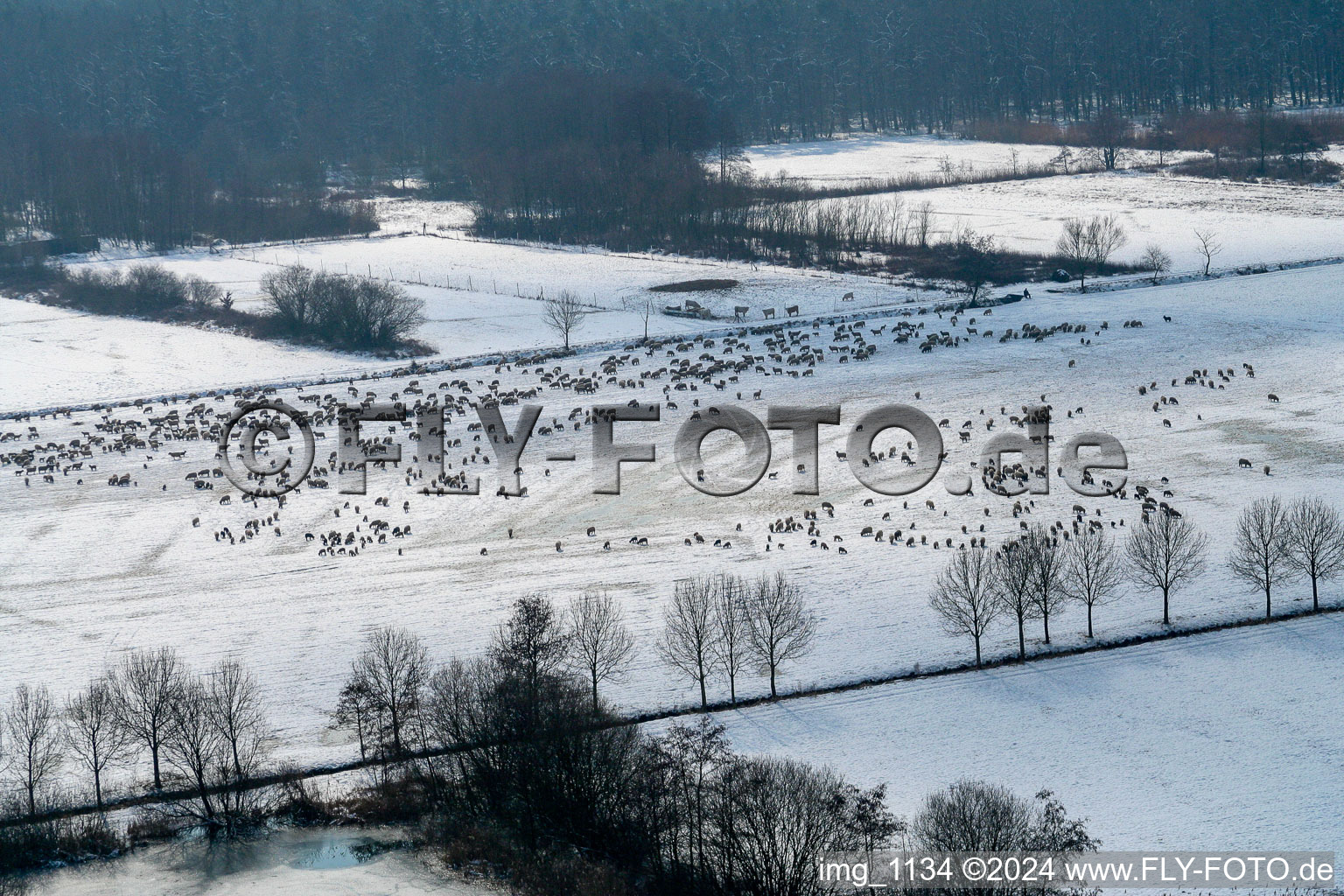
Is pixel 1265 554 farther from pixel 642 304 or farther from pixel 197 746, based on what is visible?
pixel 642 304

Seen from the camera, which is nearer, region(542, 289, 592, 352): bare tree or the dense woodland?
region(542, 289, 592, 352): bare tree

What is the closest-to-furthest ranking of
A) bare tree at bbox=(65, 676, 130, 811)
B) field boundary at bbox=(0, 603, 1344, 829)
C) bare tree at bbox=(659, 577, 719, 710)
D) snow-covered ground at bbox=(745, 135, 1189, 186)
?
1. field boundary at bbox=(0, 603, 1344, 829)
2. bare tree at bbox=(65, 676, 130, 811)
3. bare tree at bbox=(659, 577, 719, 710)
4. snow-covered ground at bbox=(745, 135, 1189, 186)

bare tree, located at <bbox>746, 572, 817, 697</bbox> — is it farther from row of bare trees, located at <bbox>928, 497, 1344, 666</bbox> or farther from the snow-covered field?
the snow-covered field

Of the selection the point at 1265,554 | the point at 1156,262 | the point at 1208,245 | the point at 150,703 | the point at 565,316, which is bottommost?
the point at 150,703

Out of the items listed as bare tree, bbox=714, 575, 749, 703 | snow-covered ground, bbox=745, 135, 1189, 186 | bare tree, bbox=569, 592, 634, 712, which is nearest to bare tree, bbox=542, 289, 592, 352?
bare tree, bbox=569, 592, 634, 712

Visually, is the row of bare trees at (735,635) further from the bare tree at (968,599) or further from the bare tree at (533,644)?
the bare tree at (968,599)

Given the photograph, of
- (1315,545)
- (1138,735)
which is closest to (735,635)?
(1138,735)

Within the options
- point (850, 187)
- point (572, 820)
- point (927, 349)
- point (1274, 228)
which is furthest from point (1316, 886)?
point (850, 187)
